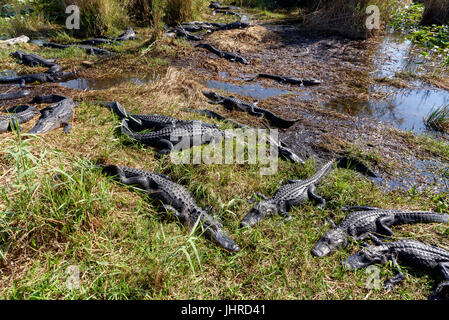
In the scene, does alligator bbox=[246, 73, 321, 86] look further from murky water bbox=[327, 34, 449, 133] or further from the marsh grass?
the marsh grass

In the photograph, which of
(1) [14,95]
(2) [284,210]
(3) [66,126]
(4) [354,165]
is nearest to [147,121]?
(3) [66,126]

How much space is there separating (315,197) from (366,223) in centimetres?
61

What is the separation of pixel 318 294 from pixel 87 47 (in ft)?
29.0

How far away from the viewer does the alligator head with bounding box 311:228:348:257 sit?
2600mm

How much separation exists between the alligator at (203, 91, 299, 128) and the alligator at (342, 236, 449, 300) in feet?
9.16

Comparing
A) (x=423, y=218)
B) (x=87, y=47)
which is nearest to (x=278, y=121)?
(x=423, y=218)

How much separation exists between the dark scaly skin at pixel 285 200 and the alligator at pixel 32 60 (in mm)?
6888

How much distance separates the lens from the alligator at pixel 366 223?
269 cm

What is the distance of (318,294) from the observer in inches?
88.9

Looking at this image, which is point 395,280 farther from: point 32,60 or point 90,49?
point 90,49

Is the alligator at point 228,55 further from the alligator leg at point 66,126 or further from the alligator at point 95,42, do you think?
the alligator leg at point 66,126

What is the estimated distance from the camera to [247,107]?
5461 mm

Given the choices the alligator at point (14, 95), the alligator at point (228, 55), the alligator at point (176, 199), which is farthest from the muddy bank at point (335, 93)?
the alligator at point (14, 95)

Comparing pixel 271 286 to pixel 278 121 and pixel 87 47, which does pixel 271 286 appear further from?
pixel 87 47
